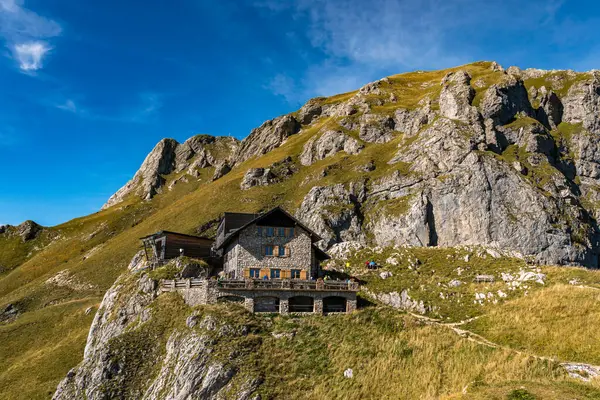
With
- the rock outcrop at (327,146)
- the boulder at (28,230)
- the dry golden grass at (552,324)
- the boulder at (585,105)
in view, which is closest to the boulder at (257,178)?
the rock outcrop at (327,146)

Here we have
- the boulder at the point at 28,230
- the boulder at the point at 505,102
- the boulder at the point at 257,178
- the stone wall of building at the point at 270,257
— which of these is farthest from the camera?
the boulder at the point at 28,230

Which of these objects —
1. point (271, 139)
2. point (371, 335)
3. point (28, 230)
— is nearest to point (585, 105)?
point (271, 139)

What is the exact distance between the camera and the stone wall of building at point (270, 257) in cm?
4934

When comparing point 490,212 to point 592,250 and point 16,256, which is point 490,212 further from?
point 16,256

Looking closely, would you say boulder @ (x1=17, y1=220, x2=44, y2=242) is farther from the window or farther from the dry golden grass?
the dry golden grass

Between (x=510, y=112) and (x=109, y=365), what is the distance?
125891mm

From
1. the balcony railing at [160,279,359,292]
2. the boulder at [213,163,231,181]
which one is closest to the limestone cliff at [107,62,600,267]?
the boulder at [213,163,231,181]

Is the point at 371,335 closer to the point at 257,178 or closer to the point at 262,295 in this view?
the point at 262,295

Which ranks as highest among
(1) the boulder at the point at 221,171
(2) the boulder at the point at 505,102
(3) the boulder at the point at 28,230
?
(2) the boulder at the point at 505,102

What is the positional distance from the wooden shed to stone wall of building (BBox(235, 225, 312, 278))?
1463 centimetres

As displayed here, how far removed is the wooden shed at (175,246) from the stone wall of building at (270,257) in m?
14.6

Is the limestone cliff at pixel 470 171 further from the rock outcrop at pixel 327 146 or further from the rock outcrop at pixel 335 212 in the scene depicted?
the rock outcrop at pixel 327 146

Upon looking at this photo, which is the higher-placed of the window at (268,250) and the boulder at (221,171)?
the boulder at (221,171)

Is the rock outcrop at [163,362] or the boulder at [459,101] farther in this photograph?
the boulder at [459,101]
